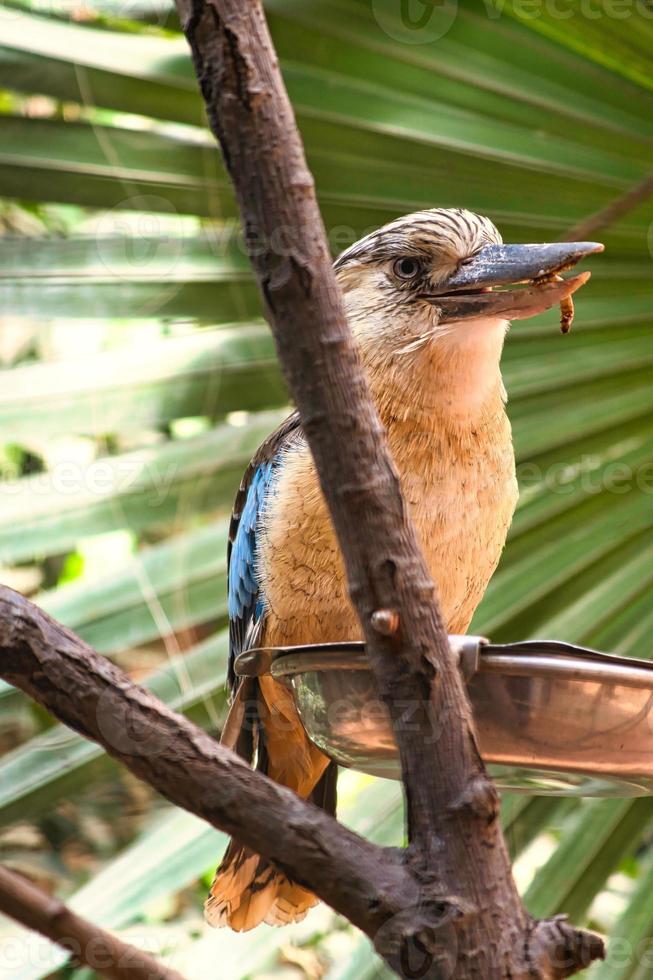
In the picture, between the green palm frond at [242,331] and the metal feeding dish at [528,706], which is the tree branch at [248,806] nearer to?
the metal feeding dish at [528,706]

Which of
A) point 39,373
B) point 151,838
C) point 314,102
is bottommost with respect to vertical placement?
point 151,838

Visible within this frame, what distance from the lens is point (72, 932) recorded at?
104 centimetres

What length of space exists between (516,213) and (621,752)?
1.27 metres

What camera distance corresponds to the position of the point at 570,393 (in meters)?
2.09

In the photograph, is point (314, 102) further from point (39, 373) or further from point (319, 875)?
point (319, 875)

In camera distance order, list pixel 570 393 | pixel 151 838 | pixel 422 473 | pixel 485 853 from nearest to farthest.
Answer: pixel 485 853 → pixel 422 473 → pixel 151 838 → pixel 570 393

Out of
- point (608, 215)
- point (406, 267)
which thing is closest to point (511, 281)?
point (406, 267)

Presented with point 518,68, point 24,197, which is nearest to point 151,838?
point 24,197

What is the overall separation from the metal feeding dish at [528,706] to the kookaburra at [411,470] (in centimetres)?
37

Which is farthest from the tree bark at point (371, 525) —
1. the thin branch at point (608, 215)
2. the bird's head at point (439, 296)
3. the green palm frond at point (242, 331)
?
the thin branch at point (608, 215)

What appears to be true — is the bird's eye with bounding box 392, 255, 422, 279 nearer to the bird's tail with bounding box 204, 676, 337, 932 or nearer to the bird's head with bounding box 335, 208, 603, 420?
the bird's head with bounding box 335, 208, 603, 420

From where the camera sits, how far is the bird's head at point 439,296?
1.43m

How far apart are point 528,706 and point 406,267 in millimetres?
811

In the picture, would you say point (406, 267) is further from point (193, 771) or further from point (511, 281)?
point (193, 771)
